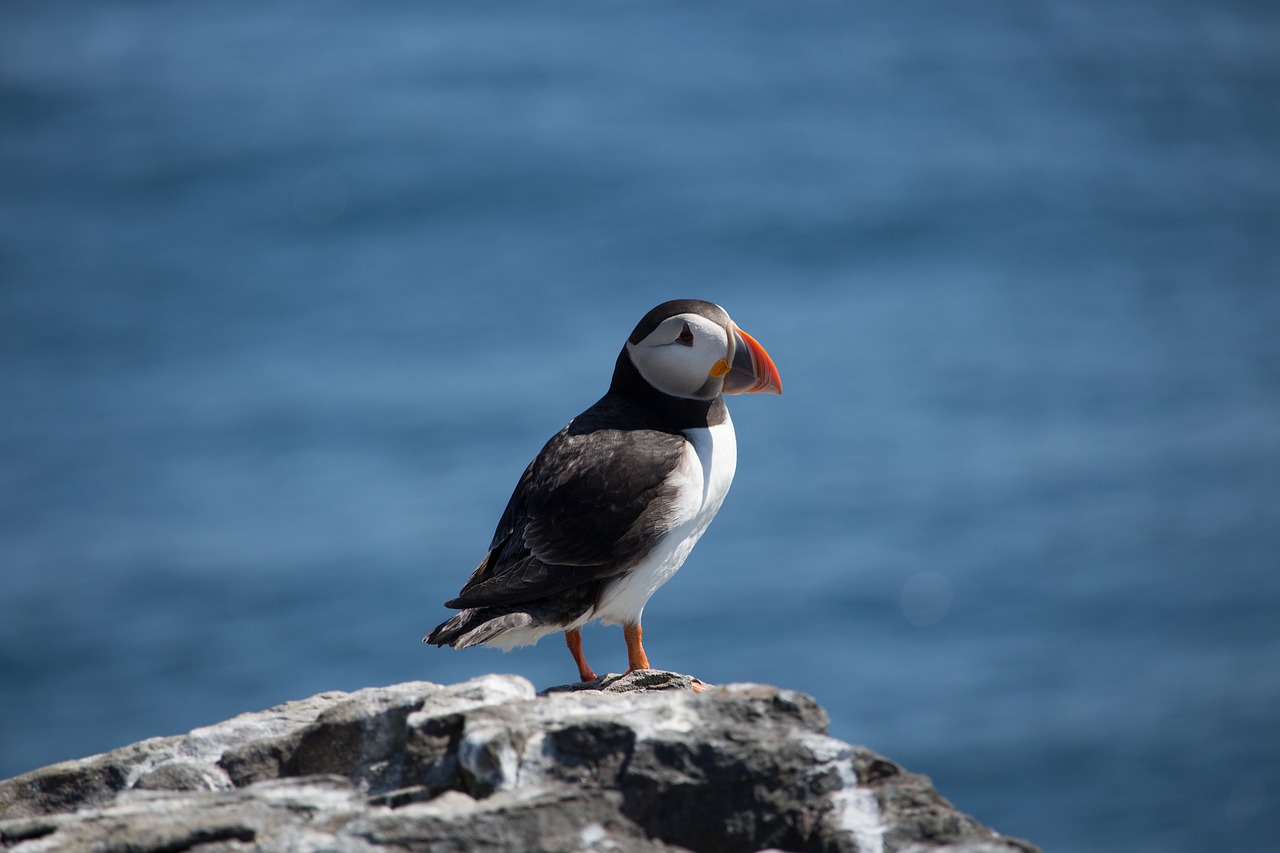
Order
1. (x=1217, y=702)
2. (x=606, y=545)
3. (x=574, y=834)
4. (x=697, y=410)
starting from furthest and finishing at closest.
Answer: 1. (x=1217, y=702)
2. (x=697, y=410)
3. (x=606, y=545)
4. (x=574, y=834)

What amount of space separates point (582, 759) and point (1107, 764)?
87.7 ft

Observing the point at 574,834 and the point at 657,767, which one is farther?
the point at 657,767

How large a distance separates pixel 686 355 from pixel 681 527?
99 cm

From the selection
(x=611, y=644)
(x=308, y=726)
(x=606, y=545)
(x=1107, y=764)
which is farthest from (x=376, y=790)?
(x=1107, y=764)

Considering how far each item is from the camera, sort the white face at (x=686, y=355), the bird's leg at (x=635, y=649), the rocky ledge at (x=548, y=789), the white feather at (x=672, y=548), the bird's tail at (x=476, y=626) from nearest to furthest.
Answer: the rocky ledge at (x=548, y=789), the bird's tail at (x=476, y=626), the white feather at (x=672, y=548), the bird's leg at (x=635, y=649), the white face at (x=686, y=355)

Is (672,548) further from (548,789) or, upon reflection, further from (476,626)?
(548,789)

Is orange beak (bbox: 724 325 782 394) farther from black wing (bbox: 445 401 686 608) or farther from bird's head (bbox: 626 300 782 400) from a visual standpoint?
black wing (bbox: 445 401 686 608)

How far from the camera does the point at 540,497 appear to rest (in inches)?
265

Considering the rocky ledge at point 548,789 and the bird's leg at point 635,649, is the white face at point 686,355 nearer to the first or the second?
the bird's leg at point 635,649

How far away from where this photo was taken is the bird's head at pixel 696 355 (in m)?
7.14

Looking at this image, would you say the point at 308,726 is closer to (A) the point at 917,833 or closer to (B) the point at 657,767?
(B) the point at 657,767

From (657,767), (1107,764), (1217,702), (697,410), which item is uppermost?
(1217,702)

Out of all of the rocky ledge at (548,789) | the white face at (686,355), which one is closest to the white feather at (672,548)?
the white face at (686,355)

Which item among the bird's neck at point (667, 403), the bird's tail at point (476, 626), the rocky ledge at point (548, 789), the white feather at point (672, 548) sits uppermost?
the bird's neck at point (667, 403)
